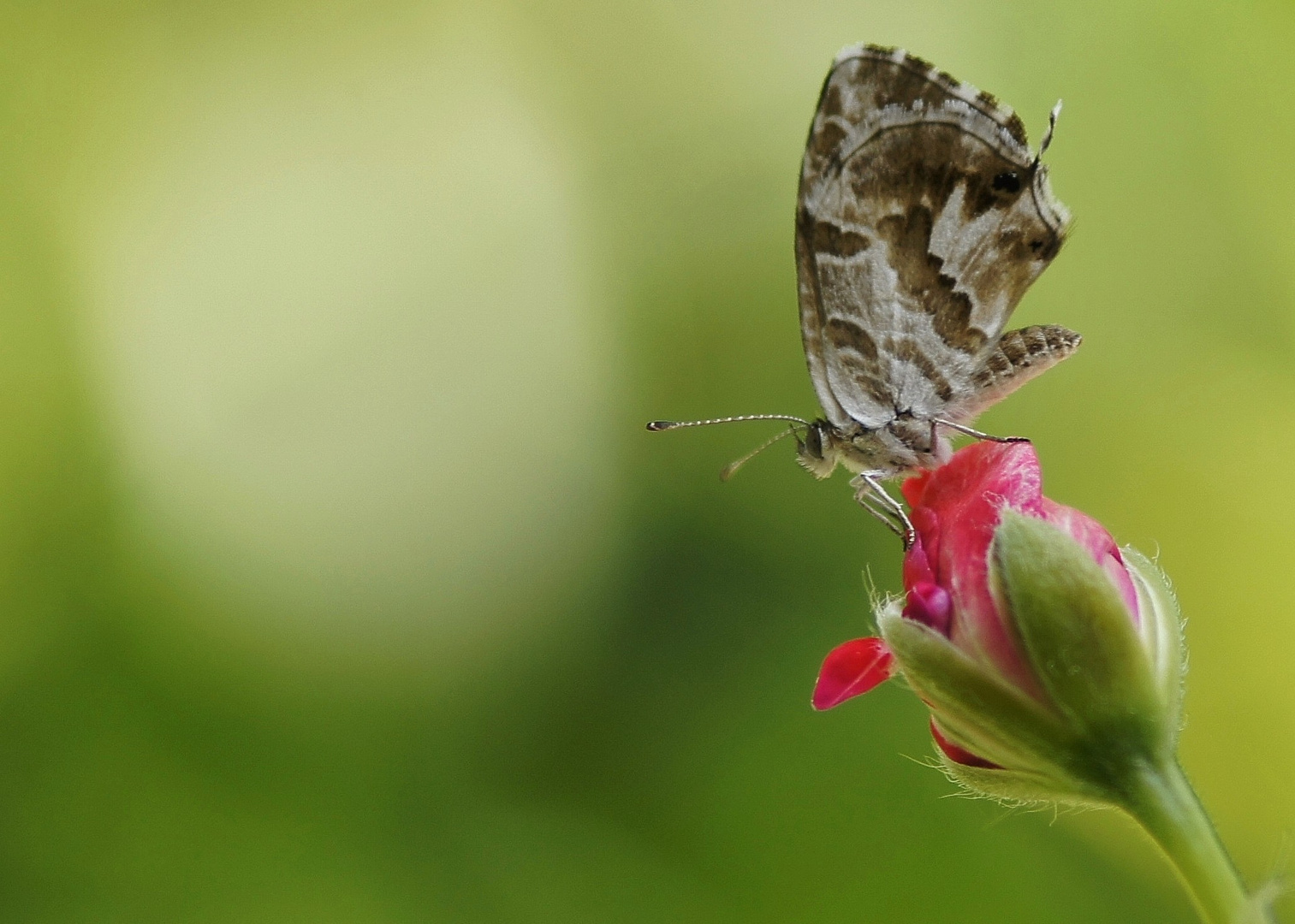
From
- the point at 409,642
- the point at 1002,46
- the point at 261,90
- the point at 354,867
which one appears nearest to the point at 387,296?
the point at 261,90

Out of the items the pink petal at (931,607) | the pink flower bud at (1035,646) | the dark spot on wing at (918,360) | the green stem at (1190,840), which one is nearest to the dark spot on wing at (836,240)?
the dark spot on wing at (918,360)

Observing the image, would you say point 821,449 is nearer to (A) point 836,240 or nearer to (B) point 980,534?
(A) point 836,240

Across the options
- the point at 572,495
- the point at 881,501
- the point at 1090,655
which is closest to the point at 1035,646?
the point at 1090,655

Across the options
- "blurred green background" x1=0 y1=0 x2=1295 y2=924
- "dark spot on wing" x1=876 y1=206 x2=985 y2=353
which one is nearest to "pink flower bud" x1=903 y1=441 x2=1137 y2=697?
"dark spot on wing" x1=876 y1=206 x2=985 y2=353

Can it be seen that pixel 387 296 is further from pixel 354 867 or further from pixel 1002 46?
pixel 1002 46

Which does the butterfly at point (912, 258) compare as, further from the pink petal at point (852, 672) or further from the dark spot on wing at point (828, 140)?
the pink petal at point (852, 672)

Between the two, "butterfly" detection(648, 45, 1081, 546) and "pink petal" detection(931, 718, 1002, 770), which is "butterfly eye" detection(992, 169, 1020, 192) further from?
"pink petal" detection(931, 718, 1002, 770)

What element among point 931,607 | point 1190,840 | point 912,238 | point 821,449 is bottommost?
point 1190,840
